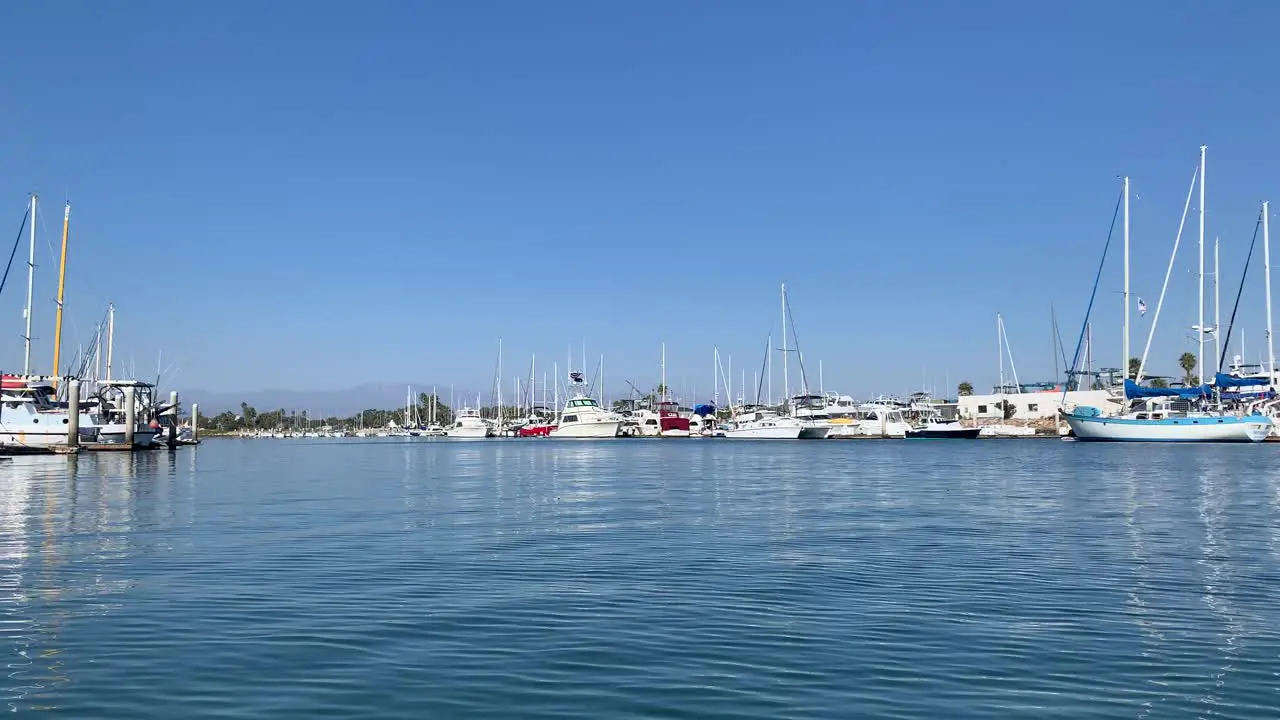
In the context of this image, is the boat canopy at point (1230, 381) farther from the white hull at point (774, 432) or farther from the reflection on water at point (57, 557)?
the reflection on water at point (57, 557)

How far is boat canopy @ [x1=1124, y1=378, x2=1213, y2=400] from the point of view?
344 feet

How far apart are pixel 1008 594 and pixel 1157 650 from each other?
Result: 4.12 m

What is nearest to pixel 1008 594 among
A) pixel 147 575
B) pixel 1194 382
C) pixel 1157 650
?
pixel 1157 650

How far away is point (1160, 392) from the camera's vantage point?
105 m

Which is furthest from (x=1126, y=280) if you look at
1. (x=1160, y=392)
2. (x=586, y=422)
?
(x=586, y=422)

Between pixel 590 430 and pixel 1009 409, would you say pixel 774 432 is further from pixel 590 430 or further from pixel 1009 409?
pixel 1009 409

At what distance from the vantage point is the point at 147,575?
19078 mm

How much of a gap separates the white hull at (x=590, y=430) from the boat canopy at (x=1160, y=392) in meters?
88.7

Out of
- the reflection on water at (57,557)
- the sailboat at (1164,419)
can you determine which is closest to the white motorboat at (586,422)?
the sailboat at (1164,419)

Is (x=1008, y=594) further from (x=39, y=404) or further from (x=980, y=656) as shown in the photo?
(x=39, y=404)

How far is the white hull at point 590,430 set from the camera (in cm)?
17462

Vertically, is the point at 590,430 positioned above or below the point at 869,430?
above

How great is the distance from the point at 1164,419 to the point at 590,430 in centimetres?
9486

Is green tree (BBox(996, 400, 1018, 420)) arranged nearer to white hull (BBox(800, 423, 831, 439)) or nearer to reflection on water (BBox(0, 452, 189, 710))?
white hull (BBox(800, 423, 831, 439))
